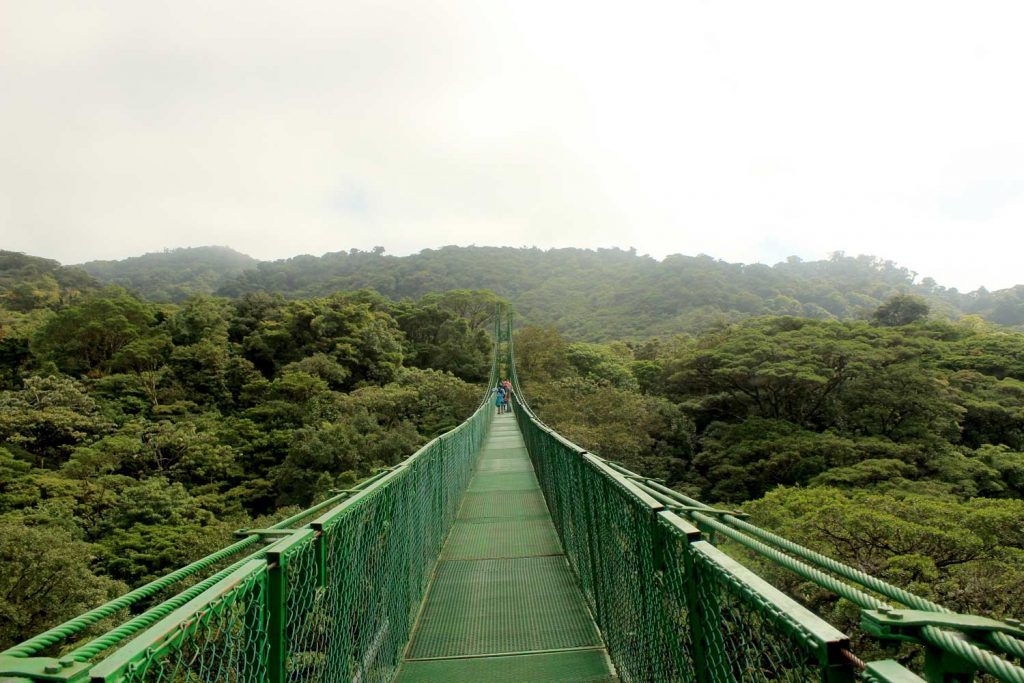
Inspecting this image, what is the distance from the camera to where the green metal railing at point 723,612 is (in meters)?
0.68

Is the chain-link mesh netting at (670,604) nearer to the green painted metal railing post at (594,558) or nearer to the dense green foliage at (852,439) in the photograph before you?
the green painted metal railing post at (594,558)

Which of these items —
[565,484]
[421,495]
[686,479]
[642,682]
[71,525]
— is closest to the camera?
Result: [642,682]

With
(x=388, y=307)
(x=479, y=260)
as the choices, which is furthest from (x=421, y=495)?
(x=479, y=260)

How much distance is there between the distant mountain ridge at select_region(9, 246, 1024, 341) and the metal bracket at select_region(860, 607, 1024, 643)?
39.2 meters

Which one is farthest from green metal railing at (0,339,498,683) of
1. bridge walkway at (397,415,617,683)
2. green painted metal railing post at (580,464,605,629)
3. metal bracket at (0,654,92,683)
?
green painted metal railing post at (580,464,605,629)

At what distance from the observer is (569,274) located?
73.1 meters

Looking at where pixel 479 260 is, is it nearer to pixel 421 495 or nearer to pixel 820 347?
pixel 820 347

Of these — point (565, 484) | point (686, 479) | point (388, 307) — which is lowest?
point (686, 479)

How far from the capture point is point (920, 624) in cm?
67

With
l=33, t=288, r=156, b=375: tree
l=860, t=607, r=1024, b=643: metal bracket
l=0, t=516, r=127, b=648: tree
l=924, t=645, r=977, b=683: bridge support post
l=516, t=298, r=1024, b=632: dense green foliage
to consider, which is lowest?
l=0, t=516, r=127, b=648: tree

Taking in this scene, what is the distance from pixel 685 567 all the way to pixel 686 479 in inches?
563

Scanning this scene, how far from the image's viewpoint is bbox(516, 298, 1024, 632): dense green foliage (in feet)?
20.1

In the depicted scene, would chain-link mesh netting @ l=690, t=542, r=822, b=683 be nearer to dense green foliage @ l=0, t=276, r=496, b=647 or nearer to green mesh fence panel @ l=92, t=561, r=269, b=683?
green mesh fence panel @ l=92, t=561, r=269, b=683

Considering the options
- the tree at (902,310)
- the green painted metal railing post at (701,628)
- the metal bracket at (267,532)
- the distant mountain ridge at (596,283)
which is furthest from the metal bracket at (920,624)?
the distant mountain ridge at (596,283)
